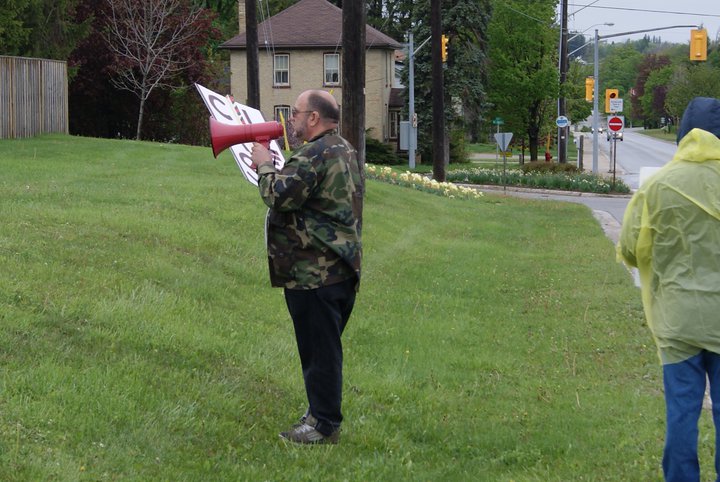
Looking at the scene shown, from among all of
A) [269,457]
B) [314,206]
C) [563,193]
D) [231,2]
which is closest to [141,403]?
[269,457]

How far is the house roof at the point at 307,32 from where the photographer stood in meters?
55.1

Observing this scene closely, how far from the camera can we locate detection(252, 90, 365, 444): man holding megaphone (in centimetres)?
559

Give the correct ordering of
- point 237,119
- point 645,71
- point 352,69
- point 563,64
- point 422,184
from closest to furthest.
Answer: point 237,119 → point 352,69 → point 422,184 → point 563,64 → point 645,71

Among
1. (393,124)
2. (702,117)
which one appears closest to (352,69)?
(702,117)

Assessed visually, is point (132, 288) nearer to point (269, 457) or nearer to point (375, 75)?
point (269, 457)

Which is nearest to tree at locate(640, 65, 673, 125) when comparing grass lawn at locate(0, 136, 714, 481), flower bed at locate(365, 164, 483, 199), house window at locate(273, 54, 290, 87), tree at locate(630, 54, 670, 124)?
tree at locate(630, 54, 670, 124)

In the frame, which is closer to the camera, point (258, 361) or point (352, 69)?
point (258, 361)

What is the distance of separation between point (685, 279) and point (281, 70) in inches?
2073

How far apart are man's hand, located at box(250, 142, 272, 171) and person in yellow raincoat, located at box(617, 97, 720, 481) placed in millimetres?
2094

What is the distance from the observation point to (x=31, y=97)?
80.1ft

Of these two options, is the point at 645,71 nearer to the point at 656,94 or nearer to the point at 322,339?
the point at 656,94

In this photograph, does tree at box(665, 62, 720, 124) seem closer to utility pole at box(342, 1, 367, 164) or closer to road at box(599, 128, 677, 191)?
road at box(599, 128, 677, 191)

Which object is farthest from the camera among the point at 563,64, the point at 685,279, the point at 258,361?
the point at 563,64

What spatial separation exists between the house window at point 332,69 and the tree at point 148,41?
62.6 ft
